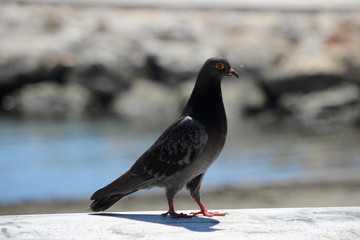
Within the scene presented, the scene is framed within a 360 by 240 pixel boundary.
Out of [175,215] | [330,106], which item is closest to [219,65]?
[175,215]

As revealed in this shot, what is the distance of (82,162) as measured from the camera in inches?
586

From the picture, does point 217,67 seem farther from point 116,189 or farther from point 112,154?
point 112,154

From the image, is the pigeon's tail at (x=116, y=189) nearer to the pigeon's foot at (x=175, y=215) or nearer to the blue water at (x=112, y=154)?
the pigeon's foot at (x=175, y=215)

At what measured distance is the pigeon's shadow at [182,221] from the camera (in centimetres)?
458

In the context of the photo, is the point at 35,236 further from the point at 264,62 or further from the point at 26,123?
the point at 264,62

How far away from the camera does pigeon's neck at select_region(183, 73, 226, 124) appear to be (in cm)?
504

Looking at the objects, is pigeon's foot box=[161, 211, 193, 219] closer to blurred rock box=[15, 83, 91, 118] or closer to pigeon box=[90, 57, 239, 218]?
pigeon box=[90, 57, 239, 218]

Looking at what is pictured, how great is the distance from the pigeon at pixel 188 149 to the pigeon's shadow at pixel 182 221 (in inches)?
3.8

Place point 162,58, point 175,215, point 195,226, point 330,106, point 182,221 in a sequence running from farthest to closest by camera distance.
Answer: point 162,58, point 330,106, point 175,215, point 182,221, point 195,226

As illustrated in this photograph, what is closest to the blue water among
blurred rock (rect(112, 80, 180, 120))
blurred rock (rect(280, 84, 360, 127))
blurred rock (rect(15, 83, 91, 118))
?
blurred rock (rect(280, 84, 360, 127))

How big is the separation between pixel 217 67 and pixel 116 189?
1.33m

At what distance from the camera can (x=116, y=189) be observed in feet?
16.7

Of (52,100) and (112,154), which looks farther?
(52,100)

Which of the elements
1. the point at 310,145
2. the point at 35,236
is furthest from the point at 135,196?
the point at 35,236
